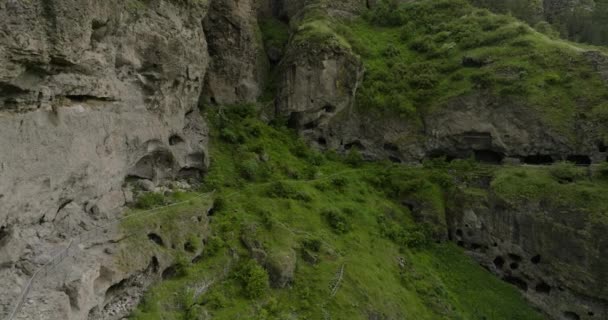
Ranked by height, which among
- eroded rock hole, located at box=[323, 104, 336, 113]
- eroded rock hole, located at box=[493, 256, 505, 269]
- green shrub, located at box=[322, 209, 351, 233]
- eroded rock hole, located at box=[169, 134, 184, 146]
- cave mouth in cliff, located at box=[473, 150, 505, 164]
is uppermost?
eroded rock hole, located at box=[323, 104, 336, 113]

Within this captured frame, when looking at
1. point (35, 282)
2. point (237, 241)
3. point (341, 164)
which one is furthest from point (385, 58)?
point (35, 282)

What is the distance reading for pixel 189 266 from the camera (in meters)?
18.5

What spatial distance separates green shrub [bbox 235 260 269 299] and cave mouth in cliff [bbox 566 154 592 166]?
21.7 metres

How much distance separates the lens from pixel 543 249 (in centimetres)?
2306

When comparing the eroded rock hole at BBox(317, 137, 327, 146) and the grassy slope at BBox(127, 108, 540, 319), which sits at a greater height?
the eroded rock hole at BBox(317, 137, 327, 146)

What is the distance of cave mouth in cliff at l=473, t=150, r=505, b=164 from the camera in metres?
29.9

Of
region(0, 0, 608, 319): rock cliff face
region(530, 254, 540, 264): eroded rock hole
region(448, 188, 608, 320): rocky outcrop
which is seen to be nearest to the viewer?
region(0, 0, 608, 319): rock cliff face

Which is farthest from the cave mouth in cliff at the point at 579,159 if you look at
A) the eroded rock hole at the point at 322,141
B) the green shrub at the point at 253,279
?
the green shrub at the point at 253,279

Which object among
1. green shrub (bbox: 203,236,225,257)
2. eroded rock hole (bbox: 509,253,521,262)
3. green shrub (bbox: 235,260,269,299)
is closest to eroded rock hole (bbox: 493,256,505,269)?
eroded rock hole (bbox: 509,253,521,262)

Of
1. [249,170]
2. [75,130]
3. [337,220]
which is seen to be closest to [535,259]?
[337,220]

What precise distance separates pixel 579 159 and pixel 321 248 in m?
18.6

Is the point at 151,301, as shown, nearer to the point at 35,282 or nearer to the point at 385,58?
the point at 35,282

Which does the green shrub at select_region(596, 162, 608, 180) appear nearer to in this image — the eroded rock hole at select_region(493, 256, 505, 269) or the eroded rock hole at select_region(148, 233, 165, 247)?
the eroded rock hole at select_region(493, 256, 505, 269)

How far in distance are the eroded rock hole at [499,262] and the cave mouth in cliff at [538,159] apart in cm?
773
